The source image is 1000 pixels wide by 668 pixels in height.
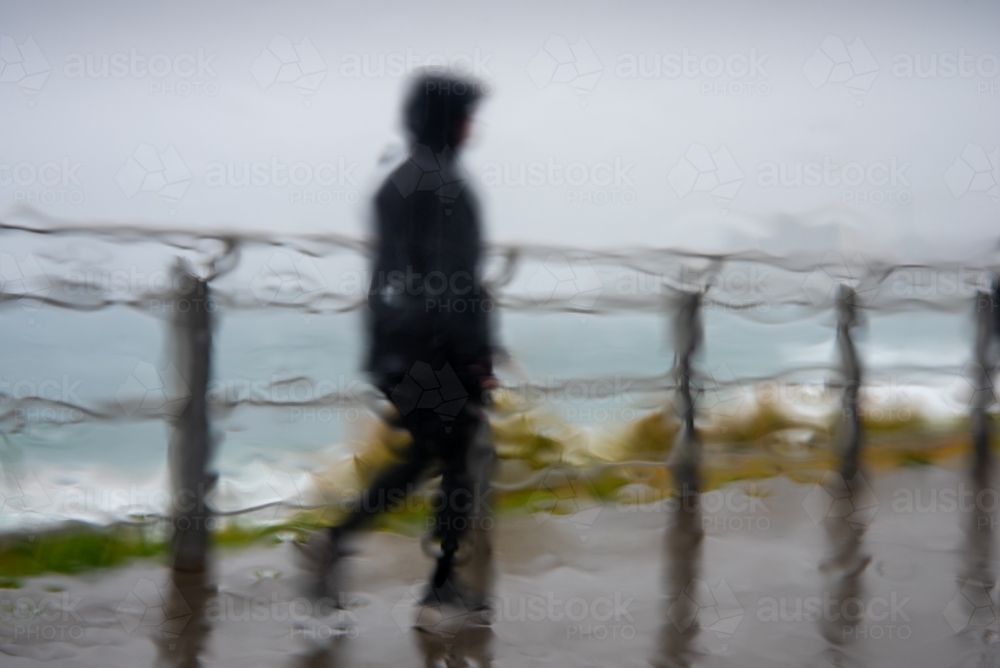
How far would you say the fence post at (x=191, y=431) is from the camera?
5.36 ft

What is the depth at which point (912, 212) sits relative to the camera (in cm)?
175

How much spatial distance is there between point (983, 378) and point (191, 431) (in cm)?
173

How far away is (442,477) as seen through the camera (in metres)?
1.65

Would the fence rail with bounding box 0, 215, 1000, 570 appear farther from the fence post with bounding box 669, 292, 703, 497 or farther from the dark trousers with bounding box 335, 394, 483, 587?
the dark trousers with bounding box 335, 394, 483, 587

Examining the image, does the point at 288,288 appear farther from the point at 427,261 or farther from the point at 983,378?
the point at 983,378

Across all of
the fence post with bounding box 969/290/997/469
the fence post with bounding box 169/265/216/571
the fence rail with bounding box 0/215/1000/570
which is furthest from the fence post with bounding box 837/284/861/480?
the fence post with bounding box 169/265/216/571

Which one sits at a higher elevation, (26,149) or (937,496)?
(26,149)

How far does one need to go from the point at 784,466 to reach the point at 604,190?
714mm

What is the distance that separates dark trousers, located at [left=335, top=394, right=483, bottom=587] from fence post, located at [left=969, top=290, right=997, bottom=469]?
3.70 ft

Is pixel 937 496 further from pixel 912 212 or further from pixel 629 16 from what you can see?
pixel 629 16

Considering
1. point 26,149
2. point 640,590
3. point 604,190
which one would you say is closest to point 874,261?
point 604,190

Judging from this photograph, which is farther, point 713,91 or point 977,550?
point 977,550

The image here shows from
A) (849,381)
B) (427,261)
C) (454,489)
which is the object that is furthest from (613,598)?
(427,261)

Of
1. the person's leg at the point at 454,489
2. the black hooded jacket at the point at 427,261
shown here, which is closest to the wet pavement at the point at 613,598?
the person's leg at the point at 454,489
